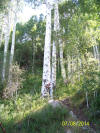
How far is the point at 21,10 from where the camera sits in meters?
11.0

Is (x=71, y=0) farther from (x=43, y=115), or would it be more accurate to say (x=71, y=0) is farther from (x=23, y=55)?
(x=43, y=115)

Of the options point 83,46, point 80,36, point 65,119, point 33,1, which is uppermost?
point 33,1

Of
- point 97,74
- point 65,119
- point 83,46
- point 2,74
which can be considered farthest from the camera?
point 2,74

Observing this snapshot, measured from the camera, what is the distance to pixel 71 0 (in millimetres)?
9672

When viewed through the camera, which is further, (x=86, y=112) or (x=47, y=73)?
(x=47, y=73)

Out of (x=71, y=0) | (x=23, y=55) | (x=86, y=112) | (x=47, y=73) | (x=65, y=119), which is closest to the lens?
(x=65, y=119)

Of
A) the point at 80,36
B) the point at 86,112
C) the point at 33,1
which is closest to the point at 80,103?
the point at 86,112

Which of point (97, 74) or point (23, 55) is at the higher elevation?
point (23, 55)

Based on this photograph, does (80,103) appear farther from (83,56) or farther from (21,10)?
(21,10)

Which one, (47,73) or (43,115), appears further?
(47,73)

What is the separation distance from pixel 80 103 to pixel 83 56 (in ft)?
6.27

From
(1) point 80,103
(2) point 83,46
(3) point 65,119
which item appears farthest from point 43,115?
(2) point 83,46

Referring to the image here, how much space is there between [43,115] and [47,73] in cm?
244

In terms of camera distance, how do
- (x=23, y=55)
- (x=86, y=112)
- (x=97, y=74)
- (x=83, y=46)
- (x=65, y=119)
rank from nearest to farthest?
(x=65, y=119) < (x=86, y=112) < (x=97, y=74) < (x=83, y=46) < (x=23, y=55)
